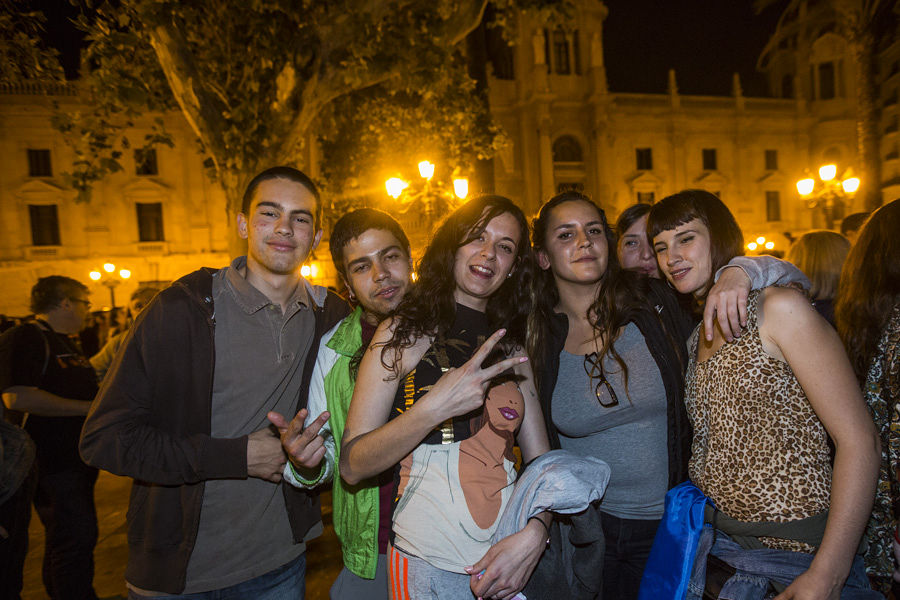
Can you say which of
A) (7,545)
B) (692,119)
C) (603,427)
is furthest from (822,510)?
(692,119)

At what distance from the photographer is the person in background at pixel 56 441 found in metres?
3.86

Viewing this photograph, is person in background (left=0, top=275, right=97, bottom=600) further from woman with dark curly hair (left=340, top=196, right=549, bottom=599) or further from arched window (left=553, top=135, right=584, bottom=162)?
arched window (left=553, top=135, right=584, bottom=162)

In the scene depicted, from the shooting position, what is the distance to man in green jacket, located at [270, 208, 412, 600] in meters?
2.09

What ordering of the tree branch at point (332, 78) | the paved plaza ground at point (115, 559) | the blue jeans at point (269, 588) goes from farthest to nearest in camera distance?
the tree branch at point (332, 78)
the paved plaza ground at point (115, 559)
the blue jeans at point (269, 588)

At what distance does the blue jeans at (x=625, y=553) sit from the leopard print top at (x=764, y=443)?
540mm

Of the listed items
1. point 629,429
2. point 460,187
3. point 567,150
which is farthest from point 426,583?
point 567,150

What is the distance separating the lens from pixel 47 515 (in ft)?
12.9

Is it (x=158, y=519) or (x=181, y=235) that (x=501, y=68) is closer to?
(x=181, y=235)

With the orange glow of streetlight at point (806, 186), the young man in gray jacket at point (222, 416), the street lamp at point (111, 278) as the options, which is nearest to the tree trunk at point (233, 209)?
the young man in gray jacket at point (222, 416)

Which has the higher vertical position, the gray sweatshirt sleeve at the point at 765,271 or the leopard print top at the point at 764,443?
the gray sweatshirt sleeve at the point at 765,271

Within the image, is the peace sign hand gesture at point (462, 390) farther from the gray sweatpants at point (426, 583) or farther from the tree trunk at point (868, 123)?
the tree trunk at point (868, 123)

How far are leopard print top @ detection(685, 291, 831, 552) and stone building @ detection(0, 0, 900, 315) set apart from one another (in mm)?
19911

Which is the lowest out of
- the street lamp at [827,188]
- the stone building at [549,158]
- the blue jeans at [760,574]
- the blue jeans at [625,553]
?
the blue jeans at [625,553]

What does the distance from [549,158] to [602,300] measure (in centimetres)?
2811
